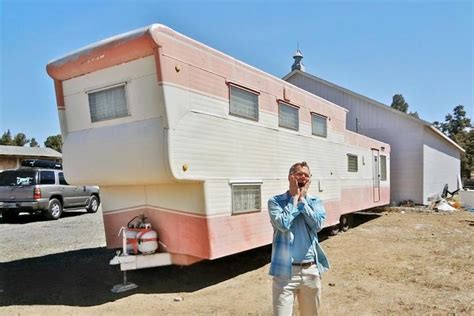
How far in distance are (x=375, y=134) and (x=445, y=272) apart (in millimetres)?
12500

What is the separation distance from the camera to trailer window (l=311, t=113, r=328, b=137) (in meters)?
8.55

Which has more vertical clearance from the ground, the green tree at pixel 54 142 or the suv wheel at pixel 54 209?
the green tree at pixel 54 142

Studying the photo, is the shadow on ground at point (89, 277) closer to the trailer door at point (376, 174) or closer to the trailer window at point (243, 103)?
the trailer window at point (243, 103)

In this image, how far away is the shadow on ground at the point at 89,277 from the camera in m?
5.31

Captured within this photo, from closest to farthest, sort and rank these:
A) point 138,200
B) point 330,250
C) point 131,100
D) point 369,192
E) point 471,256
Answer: point 131,100, point 138,200, point 471,256, point 330,250, point 369,192

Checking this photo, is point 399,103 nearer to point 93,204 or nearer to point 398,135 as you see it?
point 398,135

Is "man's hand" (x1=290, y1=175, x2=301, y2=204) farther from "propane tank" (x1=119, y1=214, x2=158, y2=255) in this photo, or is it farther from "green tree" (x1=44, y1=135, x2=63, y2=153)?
"green tree" (x1=44, y1=135, x2=63, y2=153)

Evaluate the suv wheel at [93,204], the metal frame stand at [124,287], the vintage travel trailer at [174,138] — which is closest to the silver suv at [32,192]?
the suv wheel at [93,204]

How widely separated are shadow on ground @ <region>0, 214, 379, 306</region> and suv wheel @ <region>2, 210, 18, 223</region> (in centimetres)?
629

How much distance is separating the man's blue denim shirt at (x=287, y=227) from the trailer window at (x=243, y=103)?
3084 millimetres

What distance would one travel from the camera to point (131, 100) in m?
5.36

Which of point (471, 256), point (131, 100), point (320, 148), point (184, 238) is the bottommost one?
point (471, 256)

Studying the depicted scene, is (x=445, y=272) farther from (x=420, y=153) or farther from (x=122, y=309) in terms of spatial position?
(x=420, y=153)

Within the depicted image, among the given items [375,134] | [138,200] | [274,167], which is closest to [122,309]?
[138,200]
